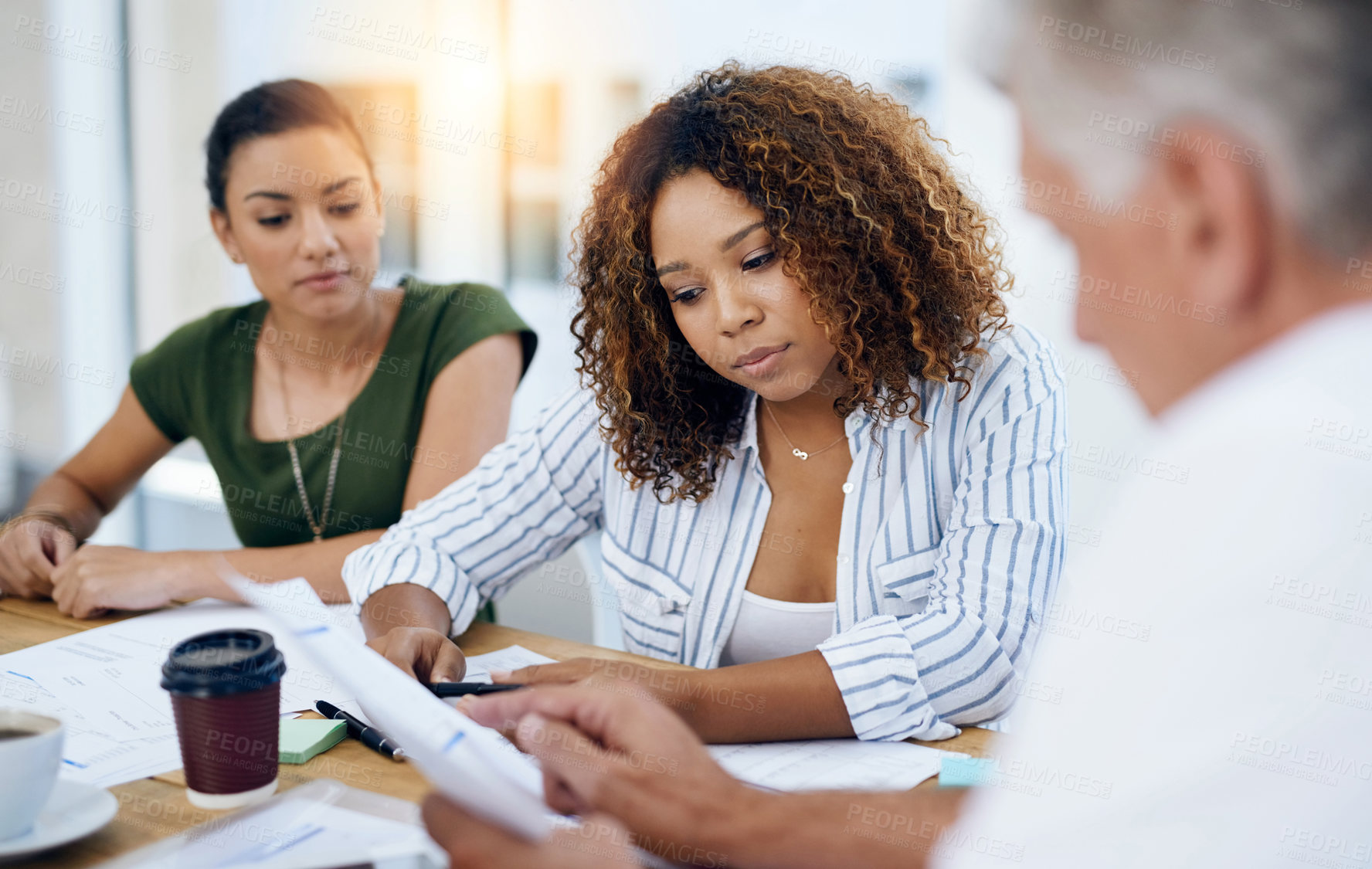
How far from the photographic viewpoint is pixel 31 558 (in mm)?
1687

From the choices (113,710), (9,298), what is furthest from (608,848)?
(9,298)

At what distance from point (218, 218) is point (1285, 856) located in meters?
2.26

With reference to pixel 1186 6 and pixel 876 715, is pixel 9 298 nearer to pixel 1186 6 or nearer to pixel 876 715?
pixel 876 715

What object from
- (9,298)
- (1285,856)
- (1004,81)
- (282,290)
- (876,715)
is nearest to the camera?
(1285,856)

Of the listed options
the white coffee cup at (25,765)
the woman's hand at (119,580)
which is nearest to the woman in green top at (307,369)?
the woman's hand at (119,580)

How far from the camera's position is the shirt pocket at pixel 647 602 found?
160cm

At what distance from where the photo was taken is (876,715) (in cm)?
119

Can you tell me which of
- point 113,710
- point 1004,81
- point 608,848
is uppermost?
point 1004,81

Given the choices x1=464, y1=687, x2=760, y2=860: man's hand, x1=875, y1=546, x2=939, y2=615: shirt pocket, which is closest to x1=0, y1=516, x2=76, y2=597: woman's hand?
x1=464, y1=687, x2=760, y2=860: man's hand

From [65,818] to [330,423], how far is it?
55.6 inches

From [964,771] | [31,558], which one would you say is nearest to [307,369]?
[31,558]

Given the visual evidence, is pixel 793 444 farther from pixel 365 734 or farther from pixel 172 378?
pixel 172 378

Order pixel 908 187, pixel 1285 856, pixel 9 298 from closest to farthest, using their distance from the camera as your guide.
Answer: pixel 1285 856 → pixel 908 187 → pixel 9 298

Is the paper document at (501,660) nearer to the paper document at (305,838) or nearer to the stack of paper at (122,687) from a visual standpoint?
the stack of paper at (122,687)
